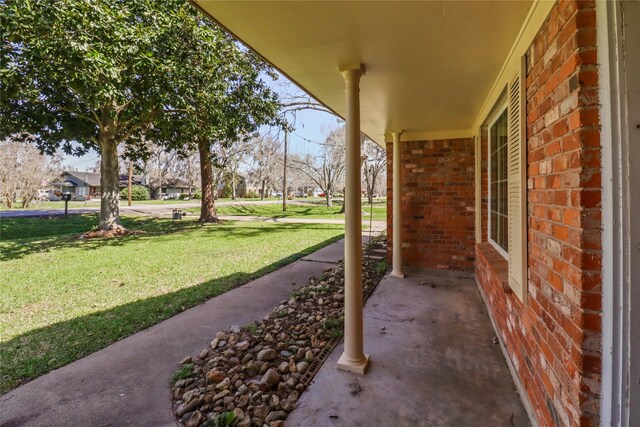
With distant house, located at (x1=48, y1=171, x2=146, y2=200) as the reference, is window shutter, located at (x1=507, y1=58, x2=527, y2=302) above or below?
below

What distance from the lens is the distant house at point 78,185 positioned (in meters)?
41.4

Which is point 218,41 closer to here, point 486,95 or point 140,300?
point 140,300

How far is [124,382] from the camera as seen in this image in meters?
2.28

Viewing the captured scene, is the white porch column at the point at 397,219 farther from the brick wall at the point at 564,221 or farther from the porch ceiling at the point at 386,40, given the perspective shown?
the brick wall at the point at 564,221

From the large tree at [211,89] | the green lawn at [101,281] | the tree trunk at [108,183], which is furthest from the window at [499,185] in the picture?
the tree trunk at [108,183]

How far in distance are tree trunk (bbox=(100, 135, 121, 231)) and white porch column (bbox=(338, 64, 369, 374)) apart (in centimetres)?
998

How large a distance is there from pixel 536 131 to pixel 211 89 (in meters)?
8.52

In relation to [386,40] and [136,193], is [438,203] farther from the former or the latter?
[136,193]

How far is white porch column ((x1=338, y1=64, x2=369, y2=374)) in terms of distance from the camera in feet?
8.00

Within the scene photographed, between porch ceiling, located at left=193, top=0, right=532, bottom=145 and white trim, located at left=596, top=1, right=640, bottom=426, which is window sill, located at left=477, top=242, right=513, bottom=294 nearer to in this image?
white trim, located at left=596, top=1, right=640, bottom=426

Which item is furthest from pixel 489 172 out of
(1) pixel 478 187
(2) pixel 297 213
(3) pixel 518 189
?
(2) pixel 297 213

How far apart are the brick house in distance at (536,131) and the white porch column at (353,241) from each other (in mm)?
11

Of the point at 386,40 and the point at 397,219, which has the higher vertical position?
the point at 386,40

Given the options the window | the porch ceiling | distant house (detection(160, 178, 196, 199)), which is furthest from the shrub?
the window
